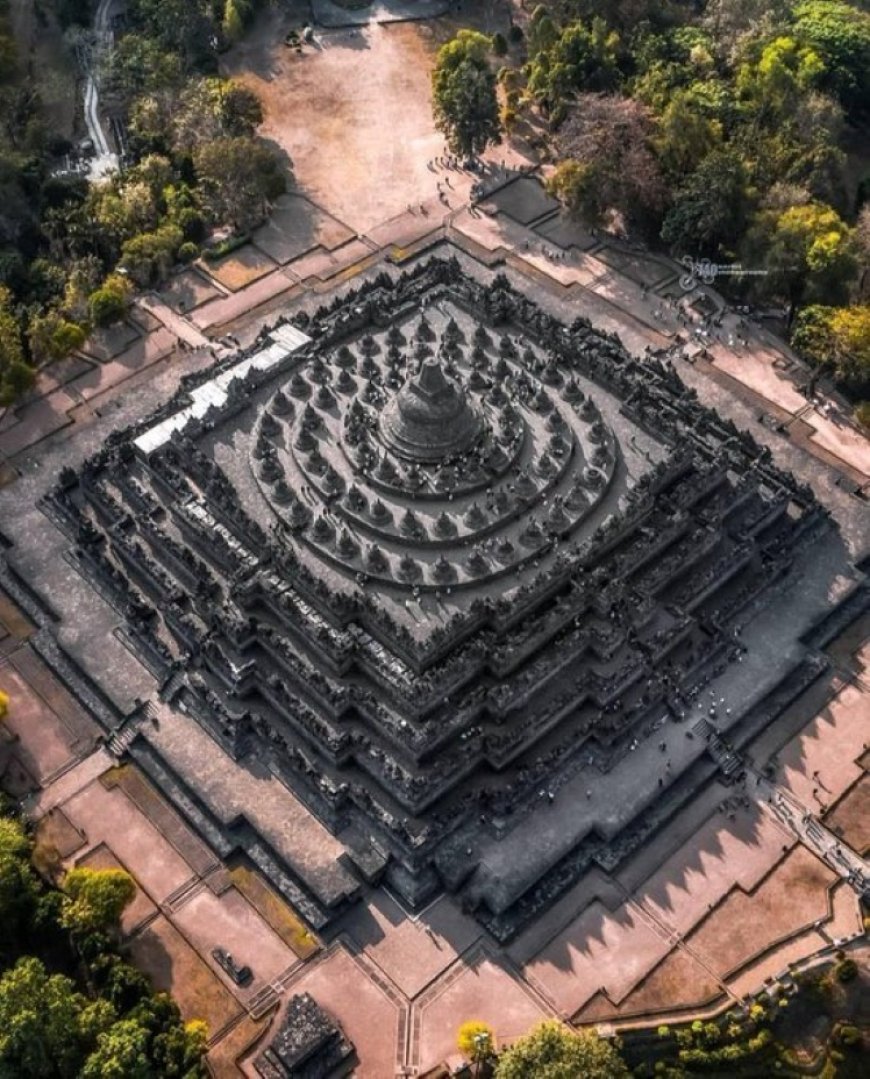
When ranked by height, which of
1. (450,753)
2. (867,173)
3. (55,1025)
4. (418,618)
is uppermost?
(867,173)

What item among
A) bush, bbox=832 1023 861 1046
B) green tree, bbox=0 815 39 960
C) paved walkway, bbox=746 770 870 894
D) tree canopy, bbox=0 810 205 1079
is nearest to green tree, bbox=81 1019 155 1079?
tree canopy, bbox=0 810 205 1079

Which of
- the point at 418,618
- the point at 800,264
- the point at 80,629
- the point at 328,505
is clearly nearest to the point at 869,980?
the point at 418,618

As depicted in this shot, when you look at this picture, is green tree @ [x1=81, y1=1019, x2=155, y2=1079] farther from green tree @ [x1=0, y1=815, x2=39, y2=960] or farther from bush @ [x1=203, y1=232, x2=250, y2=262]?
bush @ [x1=203, y1=232, x2=250, y2=262]

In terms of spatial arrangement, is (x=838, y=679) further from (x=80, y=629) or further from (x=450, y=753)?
(x=80, y=629)

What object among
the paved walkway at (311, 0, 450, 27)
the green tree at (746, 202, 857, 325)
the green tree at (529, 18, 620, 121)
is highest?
the green tree at (529, 18, 620, 121)

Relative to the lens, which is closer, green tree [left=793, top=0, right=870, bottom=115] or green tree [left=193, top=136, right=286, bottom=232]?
green tree [left=193, top=136, right=286, bottom=232]

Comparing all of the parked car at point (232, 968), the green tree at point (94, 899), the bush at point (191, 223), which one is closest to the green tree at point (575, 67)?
the bush at point (191, 223)
